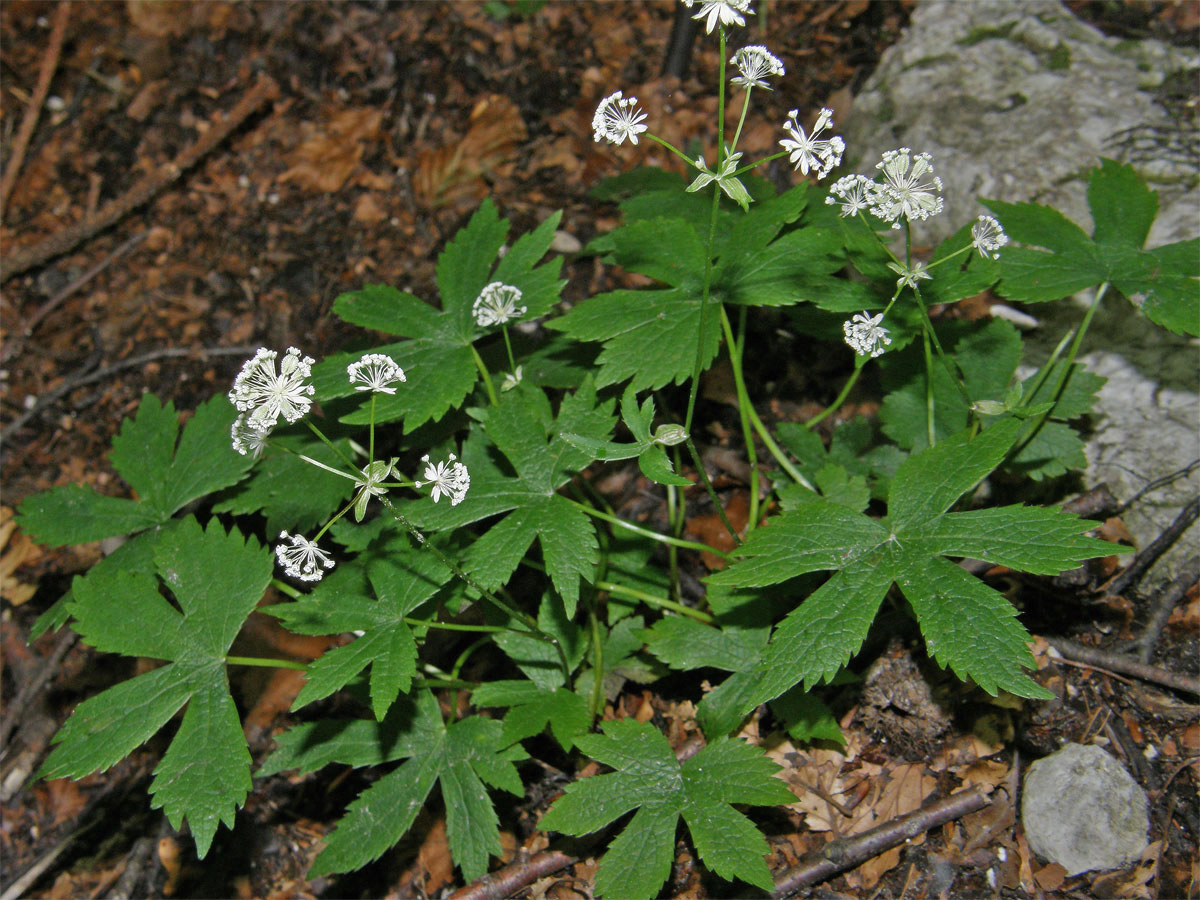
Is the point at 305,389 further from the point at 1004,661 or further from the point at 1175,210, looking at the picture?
the point at 1175,210

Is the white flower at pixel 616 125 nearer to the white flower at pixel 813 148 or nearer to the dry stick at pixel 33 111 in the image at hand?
the white flower at pixel 813 148

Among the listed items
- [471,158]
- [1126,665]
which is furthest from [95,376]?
[1126,665]

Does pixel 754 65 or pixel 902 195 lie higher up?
pixel 754 65

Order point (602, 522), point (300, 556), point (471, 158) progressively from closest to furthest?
point (300, 556), point (602, 522), point (471, 158)

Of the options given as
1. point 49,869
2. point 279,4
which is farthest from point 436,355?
point 279,4

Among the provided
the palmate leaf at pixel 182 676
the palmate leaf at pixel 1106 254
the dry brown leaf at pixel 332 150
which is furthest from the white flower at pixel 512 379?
the dry brown leaf at pixel 332 150

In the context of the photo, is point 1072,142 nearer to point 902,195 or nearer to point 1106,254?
point 1106,254

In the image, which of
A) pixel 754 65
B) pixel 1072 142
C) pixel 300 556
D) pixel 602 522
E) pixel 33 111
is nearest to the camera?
pixel 754 65
